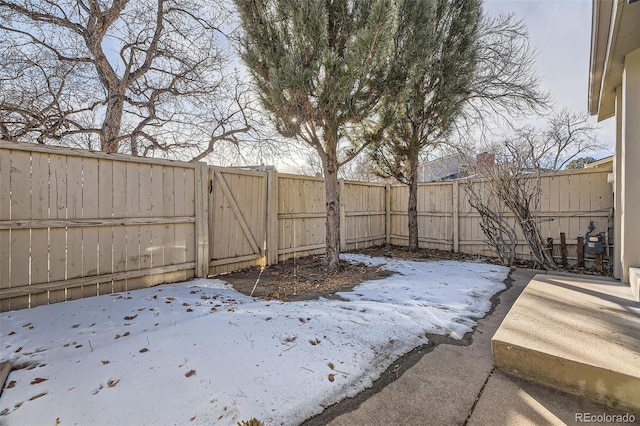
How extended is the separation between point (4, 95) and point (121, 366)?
663 centimetres

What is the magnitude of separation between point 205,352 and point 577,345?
243 centimetres

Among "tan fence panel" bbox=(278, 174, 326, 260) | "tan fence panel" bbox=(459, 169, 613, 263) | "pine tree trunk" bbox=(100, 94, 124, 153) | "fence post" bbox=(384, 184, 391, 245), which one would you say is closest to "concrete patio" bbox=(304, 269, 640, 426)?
"tan fence panel" bbox=(459, 169, 613, 263)

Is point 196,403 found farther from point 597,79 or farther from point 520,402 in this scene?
point 597,79

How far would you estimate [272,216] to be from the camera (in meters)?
5.48

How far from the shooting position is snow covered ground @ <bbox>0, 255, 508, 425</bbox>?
1500 millimetres

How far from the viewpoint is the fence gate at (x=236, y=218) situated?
184 inches

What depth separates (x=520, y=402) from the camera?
63.4 inches

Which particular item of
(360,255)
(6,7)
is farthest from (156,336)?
(6,7)

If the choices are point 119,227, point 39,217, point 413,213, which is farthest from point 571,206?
point 39,217

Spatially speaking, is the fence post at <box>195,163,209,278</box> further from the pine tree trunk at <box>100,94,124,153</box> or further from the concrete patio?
the pine tree trunk at <box>100,94,124,153</box>

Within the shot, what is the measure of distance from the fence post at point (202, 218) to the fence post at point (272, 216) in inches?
48.6

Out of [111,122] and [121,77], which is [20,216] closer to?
[111,122]

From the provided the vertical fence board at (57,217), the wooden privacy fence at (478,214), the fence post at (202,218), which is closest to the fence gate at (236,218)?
the fence post at (202,218)

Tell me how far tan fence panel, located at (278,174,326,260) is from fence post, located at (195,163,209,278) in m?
1.52
